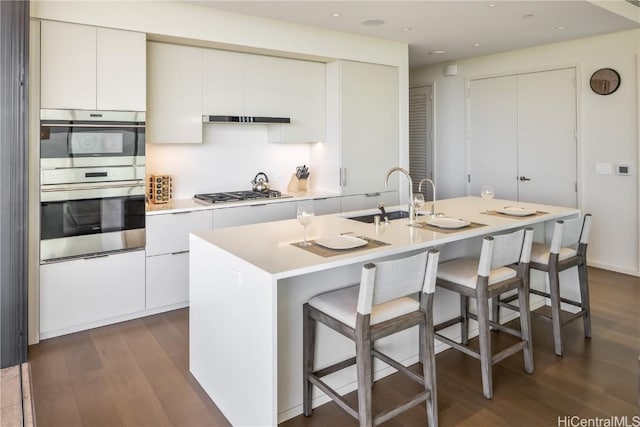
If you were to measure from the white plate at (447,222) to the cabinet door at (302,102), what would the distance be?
7.40 feet

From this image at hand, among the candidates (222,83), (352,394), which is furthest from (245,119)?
(352,394)

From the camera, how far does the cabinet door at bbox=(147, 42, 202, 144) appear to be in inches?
152

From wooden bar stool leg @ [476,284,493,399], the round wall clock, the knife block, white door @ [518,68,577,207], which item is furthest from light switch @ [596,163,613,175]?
wooden bar stool leg @ [476,284,493,399]

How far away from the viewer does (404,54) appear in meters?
5.22

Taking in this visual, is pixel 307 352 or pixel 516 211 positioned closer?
pixel 307 352

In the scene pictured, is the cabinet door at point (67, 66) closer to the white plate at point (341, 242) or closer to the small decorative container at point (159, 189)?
the small decorative container at point (159, 189)

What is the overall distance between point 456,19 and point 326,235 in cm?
276

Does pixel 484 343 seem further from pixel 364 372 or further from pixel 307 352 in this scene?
pixel 307 352

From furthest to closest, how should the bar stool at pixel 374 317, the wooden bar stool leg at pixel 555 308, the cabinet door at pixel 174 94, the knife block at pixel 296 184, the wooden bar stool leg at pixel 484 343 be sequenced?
the knife block at pixel 296 184, the cabinet door at pixel 174 94, the wooden bar stool leg at pixel 555 308, the wooden bar stool leg at pixel 484 343, the bar stool at pixel 374 317

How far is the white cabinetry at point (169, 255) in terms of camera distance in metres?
3.68

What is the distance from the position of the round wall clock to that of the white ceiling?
0.42m

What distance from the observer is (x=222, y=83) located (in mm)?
4227

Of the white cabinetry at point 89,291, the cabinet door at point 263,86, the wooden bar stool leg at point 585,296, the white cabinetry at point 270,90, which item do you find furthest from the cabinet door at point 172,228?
the wooden bar stool leg at point 585,296

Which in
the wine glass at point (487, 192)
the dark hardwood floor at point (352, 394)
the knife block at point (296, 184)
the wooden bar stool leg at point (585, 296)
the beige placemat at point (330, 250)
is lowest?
the dark hardwood floor at point (352, 394)
